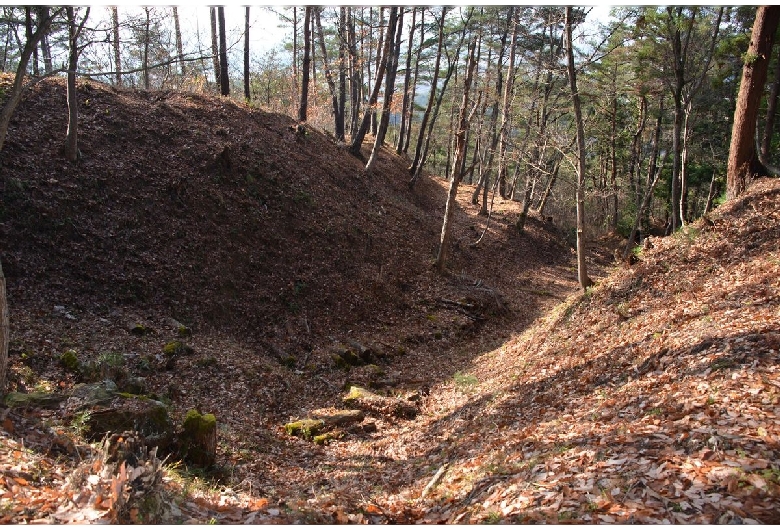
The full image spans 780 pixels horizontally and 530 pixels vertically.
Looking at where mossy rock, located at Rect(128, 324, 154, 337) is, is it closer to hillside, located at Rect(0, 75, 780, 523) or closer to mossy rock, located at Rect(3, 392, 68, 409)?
hillside, located at Rect(0, 75, 780, 523)

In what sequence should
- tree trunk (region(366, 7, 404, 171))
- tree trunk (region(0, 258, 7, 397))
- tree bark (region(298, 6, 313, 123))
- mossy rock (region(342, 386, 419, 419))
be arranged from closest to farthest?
1. tree trunk (region(0, 258, 7, 397))
2. mossy rock (region(342, 386, 419, 419))
3. tree trunk (region(366, 7, 404, 171))
4. tree bark (region(298, 6, 313, 123))

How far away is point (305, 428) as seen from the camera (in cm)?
826

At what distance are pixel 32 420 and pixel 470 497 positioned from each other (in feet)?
16.7

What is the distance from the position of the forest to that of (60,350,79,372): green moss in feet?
0.10

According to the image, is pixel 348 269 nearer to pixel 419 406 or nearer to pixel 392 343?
pixel 392 343

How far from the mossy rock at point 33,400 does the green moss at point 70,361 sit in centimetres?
163

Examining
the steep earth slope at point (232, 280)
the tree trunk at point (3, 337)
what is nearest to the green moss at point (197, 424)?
the steep earth slope at point (232, 280)


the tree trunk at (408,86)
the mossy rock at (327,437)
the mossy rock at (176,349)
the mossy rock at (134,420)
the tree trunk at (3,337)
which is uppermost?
the tree trunk at (408,86)

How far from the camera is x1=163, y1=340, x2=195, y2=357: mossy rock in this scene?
9.16 metres

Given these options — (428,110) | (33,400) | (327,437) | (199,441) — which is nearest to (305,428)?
(327,437)

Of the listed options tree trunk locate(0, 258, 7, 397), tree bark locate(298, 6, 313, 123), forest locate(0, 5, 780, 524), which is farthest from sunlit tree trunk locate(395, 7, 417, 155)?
tree trunk locate(0, 258, 7, 397)

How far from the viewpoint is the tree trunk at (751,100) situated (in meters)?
10.5

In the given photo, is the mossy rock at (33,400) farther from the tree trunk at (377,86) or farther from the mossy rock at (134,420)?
the tree trunk at (377,86)

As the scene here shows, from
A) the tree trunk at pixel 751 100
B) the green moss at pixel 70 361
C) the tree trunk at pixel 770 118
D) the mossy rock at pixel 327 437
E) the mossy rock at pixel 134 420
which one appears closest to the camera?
the mossy rock at pixel 134 420
